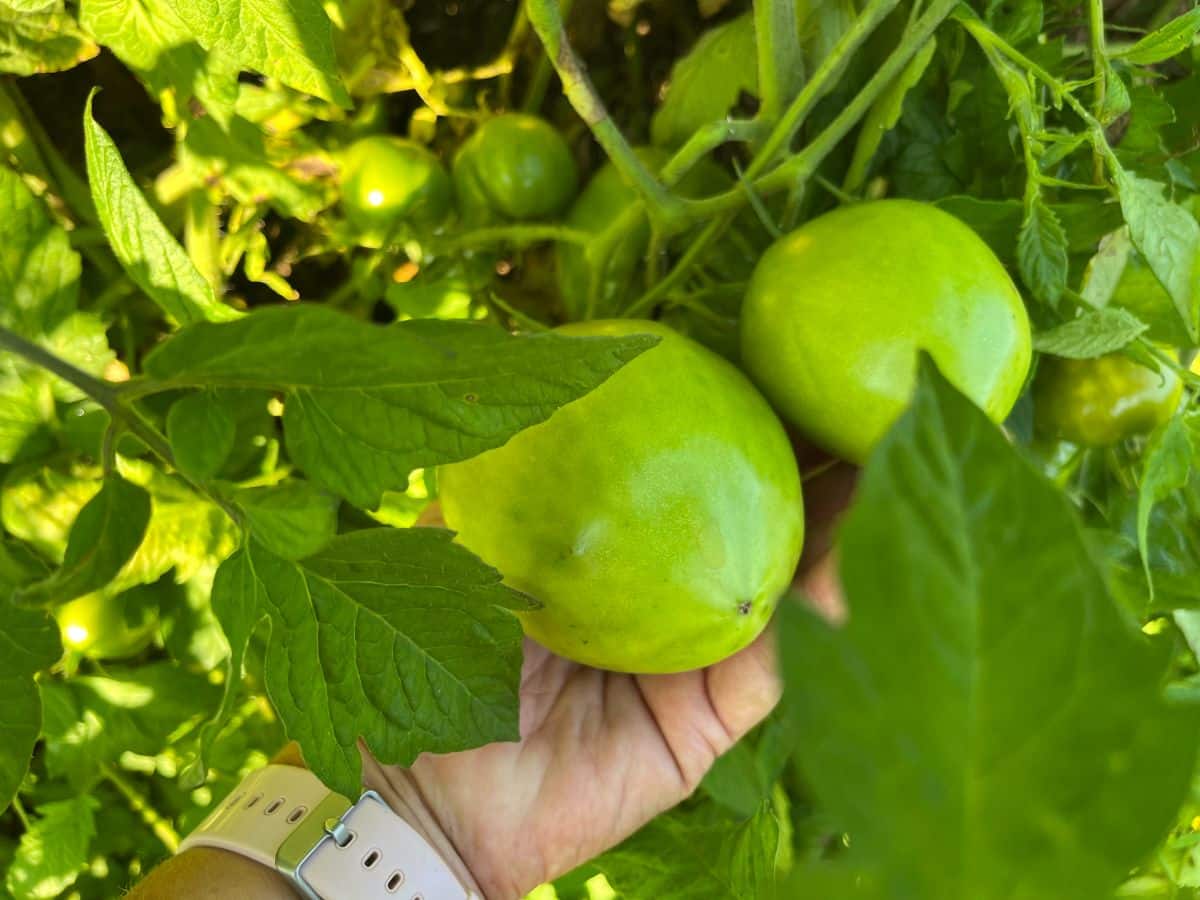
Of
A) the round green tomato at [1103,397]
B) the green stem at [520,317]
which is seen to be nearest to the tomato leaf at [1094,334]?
the round green tomato at [1103,397]

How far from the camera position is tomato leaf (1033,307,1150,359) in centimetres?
57

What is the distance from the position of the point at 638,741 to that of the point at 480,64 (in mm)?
686

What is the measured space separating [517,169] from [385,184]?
0.39 feet

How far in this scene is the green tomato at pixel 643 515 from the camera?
51cm

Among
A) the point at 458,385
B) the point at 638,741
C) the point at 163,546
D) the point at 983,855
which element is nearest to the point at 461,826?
the point at 638,741

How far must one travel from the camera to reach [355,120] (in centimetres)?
88

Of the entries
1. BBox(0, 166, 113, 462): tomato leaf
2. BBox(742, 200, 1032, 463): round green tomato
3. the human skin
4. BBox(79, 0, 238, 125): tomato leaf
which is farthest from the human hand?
BBox(79, 0, 238, 125): tomato leaf

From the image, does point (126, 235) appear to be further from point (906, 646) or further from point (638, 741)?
point (638, 741)

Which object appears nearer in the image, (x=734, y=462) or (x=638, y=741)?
(x=734, y=462)

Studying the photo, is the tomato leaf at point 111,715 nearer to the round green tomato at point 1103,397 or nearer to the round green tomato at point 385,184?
the round green tomato at point 385,184

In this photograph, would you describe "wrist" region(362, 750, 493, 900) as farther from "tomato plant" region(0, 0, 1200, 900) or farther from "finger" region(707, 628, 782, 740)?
"finger" region(707, 628, 782, 740)

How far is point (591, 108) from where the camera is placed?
57 cm

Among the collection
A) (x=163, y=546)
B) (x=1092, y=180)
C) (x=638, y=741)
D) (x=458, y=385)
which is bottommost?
(x=638, y=741)

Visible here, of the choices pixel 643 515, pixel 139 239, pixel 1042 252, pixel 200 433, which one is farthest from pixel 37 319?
pixel 1042 252
